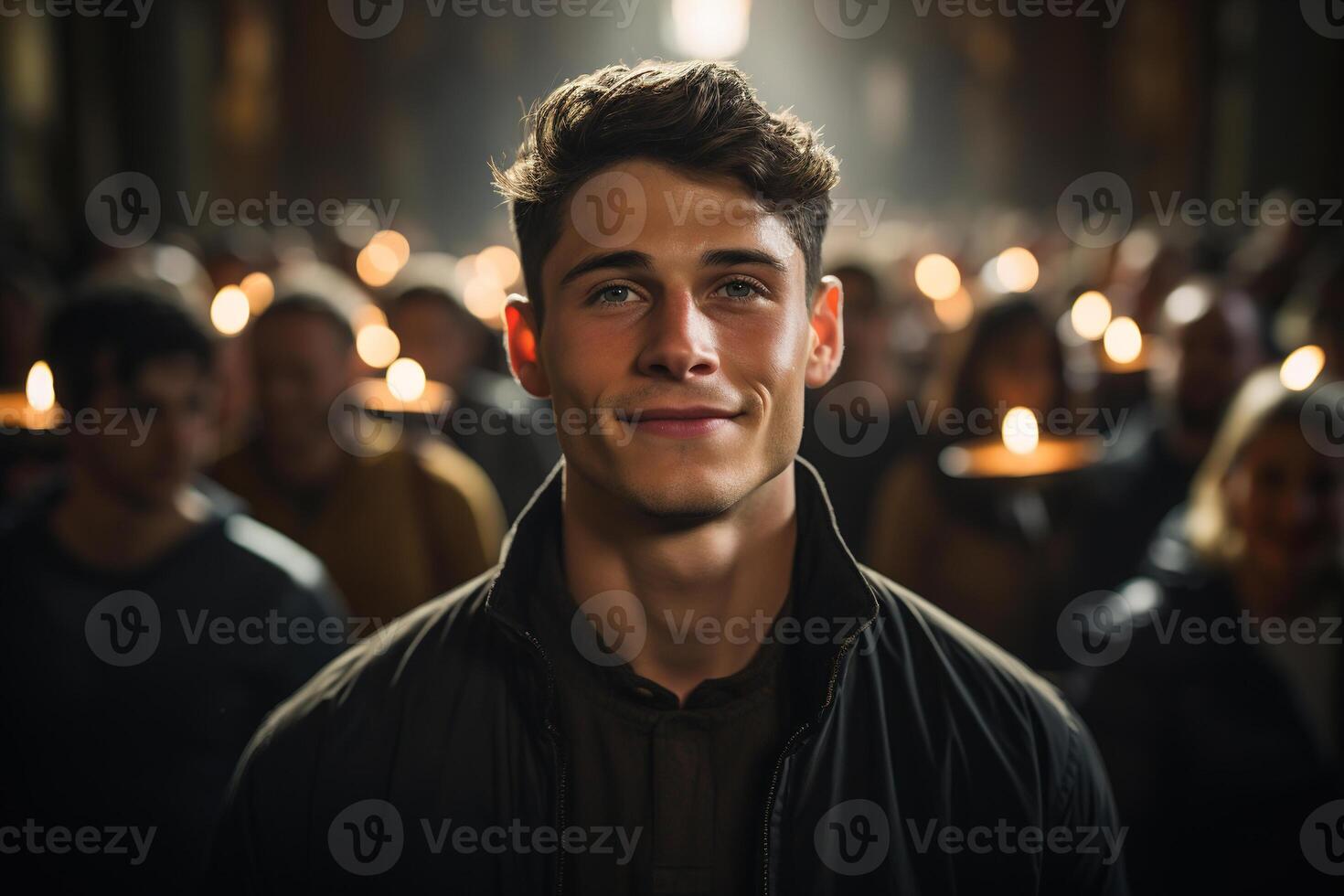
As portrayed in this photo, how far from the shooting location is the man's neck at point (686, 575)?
2023 mm

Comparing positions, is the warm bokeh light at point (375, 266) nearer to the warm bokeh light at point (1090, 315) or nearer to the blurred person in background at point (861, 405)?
the warm bokeh light at point (1090, 315)

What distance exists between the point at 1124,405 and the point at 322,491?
13.4 feet

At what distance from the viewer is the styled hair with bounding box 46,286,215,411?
3207 millimetres

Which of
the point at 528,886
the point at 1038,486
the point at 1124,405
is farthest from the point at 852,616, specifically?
the point at 1124,405

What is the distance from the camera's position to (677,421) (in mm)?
1911

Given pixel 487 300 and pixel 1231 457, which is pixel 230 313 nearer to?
pixel 1231 457

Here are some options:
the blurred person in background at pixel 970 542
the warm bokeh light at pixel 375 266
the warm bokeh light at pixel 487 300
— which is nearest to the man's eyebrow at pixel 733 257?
the blurred person in background at pixel 970 542

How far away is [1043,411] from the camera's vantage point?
4.48m

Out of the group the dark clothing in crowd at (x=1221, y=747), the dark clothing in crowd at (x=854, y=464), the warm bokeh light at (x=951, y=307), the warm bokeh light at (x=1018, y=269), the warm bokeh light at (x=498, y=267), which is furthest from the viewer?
the warm bokeh light at (x=498, y=267)

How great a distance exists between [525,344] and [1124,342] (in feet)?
16.8

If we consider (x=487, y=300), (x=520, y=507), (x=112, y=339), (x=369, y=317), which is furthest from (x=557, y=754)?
(x=487, y=300)

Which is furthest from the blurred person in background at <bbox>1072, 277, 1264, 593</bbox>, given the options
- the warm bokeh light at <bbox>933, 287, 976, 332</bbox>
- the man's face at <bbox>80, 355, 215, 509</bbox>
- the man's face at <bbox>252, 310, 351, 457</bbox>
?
the warm bokeh light at <bbox>933, 287, 976, 332</bbox>

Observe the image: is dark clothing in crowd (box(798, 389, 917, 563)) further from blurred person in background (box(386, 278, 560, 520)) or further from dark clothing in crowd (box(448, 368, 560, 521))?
blurred person in background (box(386, 278, 560, 520))

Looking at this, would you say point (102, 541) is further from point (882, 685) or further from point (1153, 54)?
point (1153, 54)
